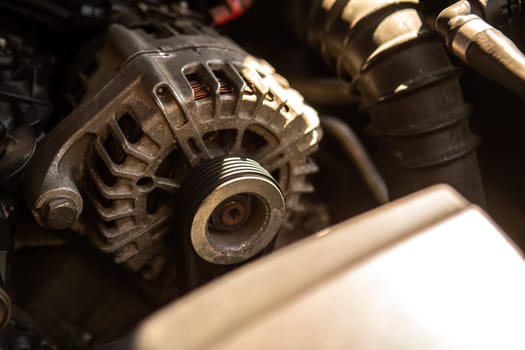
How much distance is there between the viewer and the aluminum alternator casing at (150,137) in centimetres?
86

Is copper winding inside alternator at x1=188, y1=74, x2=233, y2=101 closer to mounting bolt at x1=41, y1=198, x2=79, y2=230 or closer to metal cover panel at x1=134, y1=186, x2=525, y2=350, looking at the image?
mounting bolt at x1=41, y1=198, x2=79, y2=230

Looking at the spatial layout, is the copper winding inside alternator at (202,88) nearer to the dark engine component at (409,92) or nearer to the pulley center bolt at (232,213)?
the pulley center bolt at (232,213)

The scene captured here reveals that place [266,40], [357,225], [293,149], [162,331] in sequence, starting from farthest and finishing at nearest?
[266,40] → [293,149] → [357,225] → [162,331]

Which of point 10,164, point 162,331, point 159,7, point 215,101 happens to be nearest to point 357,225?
point 162,331

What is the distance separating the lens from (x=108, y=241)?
0.91 meters

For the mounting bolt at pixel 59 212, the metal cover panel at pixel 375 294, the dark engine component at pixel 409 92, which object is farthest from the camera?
the dark engine component at pixel 409 92

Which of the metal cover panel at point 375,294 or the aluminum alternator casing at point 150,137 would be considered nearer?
the metal cover panel at point 375,294

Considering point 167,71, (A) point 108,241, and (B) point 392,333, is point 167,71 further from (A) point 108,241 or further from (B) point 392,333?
(B) point 392,333

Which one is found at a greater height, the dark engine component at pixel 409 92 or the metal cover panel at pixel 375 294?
the metal cover panel at pixel 375 294

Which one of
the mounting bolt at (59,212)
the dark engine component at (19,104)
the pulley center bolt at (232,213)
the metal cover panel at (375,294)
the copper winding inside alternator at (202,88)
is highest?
the metal cover panel at (375,294)

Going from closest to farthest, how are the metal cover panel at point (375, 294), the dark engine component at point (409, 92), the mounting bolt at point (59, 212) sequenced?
1. the metal cover panel at point (375, 294)
2. the mounting bolt at point (59, 212)
3. the dark engine component at point (409, 92)

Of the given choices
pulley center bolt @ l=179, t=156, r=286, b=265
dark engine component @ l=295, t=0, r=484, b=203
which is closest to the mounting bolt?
pulley center bolt @ l=179, t=156, r=286, b=265

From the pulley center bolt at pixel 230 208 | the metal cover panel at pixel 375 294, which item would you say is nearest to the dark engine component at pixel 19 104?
the pulley center bolt at pixel 230 208

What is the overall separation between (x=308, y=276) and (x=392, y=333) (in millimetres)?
91
